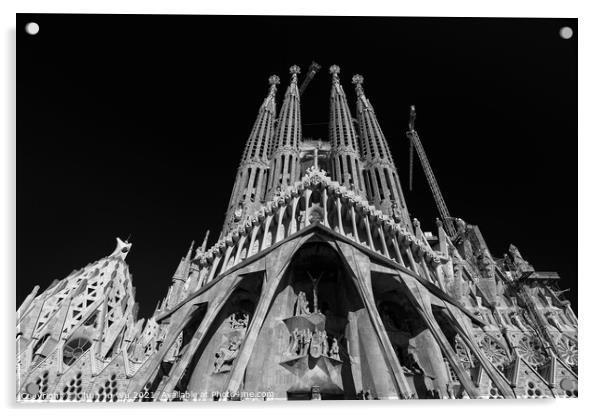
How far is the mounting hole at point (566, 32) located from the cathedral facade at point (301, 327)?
8.34 metres

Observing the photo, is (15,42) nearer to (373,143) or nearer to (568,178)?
(568,178)

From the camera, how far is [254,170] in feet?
96.1

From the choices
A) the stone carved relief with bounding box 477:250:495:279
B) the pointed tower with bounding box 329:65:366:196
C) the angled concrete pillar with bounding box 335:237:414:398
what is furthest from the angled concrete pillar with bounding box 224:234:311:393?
the stone carved relief with bounding box 477:250:495:279

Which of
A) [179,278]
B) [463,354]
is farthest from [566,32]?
[179,278]

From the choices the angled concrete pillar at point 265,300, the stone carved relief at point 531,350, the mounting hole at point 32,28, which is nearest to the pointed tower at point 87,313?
the angled concrete pillar at point 265,300

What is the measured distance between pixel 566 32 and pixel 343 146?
21.2 meters

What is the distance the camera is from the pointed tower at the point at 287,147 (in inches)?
1090

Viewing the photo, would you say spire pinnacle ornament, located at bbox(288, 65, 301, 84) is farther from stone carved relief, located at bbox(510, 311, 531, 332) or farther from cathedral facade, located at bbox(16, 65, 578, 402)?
stone carved relief, located at bbox(510, 311, 531, 332)

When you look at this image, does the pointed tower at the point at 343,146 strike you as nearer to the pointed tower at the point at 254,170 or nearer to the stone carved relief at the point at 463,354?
the pointed tower at the point at 254,170

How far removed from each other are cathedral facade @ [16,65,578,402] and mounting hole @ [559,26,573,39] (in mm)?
8341

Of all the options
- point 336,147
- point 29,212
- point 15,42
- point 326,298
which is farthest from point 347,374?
point 336,147

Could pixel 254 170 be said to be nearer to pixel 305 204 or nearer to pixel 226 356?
pixel 305 204

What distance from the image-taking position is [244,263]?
15.9 meters

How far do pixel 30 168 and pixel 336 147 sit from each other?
79.3 feet
